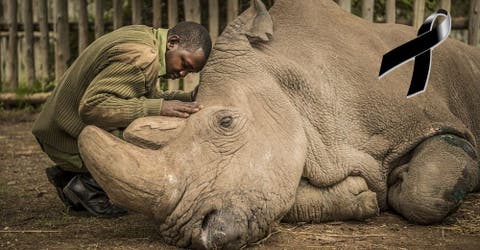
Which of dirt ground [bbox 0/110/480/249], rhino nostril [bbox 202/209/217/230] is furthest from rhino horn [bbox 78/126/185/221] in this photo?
dirt ground [bbox 0/110/480/249]

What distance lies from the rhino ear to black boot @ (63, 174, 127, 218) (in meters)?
1.30

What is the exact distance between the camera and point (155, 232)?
4.25 m

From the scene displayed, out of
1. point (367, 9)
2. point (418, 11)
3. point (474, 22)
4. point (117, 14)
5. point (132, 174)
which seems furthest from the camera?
point (117, 14)

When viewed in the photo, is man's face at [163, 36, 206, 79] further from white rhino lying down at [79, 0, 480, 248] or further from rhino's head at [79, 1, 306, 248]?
rhino's head at [79, 1, 306, 248]

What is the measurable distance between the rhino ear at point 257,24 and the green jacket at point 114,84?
0.46 meters

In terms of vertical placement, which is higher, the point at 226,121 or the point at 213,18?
the point at 226,121

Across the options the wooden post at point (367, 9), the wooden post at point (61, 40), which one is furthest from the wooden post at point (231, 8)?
the wooden post at point (61, 40)

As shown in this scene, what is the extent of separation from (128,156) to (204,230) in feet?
1.56

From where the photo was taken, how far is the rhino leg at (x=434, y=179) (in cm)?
429

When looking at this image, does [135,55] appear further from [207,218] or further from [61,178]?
[61,178]

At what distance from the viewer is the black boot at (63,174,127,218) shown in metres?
4.82

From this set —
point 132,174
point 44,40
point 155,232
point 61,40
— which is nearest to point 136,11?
point 61,40

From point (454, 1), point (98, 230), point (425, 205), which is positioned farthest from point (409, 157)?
point (454, 1)

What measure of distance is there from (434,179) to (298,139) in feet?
2.63
